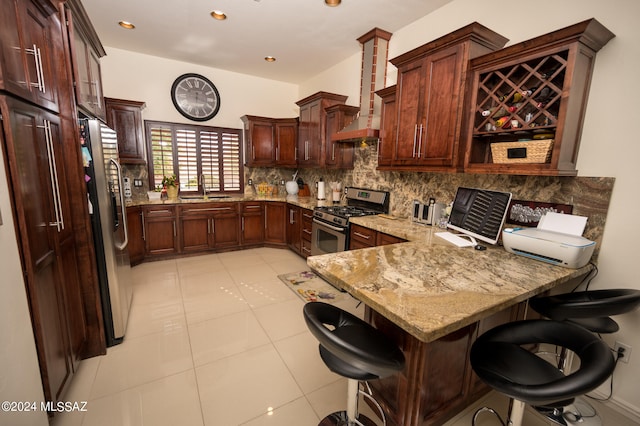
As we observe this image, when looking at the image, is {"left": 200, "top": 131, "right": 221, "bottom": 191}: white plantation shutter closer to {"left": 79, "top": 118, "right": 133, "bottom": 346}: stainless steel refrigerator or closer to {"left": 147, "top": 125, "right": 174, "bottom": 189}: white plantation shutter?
{"left": 147, "top": 125, "right": 174, "bottom": 189}: white plantation shutter

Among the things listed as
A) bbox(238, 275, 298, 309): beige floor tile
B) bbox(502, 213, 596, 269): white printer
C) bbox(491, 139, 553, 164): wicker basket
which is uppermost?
bbox(491, 139, 553, 164): wicker basket

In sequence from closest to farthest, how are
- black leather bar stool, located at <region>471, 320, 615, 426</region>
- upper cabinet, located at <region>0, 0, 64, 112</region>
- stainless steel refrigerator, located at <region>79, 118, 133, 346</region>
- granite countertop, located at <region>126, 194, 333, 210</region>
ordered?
black leather bar stool, located at <region>471, 320, 615, 426</region>
upper cabinet, located at <region>0, 0, 64, 112</region>
stainless steel refrigerator, located at <region>79, 118, 133, 346</region>
granite countertop, located at <region>126, 194, 333, 210</region>

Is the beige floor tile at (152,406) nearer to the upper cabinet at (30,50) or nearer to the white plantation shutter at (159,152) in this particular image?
the upper cabinet at (30,50)

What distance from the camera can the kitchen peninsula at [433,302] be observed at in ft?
3.63

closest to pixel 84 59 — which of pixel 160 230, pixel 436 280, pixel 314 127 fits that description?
pixel 160 230

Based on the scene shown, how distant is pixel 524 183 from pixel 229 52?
4.07 metres

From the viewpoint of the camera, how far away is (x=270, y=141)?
195 inches

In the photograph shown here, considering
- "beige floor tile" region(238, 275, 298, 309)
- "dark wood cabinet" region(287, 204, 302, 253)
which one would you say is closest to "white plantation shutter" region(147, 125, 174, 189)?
"dark wood cabinet" region(287, 204, 302, 253)

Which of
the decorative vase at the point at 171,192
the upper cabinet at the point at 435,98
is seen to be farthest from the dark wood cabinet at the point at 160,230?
the upper cabinet at the point at 435,98

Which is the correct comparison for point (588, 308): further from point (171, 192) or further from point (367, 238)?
point (171, 192)

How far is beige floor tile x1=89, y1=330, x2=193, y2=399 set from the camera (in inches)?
73.7

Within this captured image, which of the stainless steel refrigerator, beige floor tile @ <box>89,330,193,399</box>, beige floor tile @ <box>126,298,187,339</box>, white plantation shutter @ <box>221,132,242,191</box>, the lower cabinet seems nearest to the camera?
beige floor tile @ <box>89,330,193,399</box>

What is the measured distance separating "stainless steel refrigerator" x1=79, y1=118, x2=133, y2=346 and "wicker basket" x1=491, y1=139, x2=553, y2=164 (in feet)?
9.67

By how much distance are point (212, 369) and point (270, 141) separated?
12.5ft
